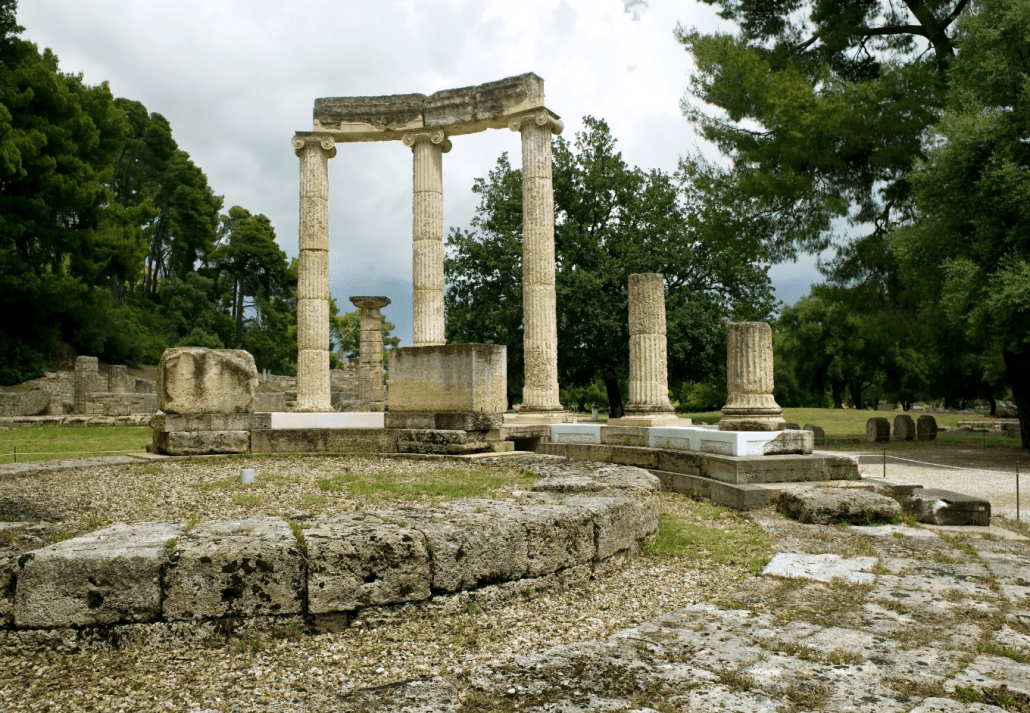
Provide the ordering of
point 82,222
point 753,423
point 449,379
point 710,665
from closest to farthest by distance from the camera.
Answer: point 710,665 < point 449,379 < point 753,423 < point 82,222

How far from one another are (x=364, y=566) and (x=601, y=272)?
65.1ft

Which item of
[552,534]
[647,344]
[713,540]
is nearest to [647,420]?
[647,344]

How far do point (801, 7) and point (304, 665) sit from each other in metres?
22.2

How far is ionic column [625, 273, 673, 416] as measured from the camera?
12.4 metres

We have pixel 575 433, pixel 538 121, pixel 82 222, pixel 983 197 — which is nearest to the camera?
pixel 575 433

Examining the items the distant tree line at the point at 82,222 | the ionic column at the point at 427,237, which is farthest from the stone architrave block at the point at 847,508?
the distant tree line at the point at 82,222

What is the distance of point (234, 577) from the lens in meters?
3.23

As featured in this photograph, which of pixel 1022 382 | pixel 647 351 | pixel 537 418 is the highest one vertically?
pixel 647 351

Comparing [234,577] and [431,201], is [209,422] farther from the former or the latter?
[431,201]

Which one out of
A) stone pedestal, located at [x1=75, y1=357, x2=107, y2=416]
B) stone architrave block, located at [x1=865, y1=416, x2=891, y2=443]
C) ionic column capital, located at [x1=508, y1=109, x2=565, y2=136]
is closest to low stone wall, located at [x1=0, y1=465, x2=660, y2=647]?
ionic column capital, located at [x1=508, y1=109, x2=565, y2=136]

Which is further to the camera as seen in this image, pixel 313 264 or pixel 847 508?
pixel 313 264

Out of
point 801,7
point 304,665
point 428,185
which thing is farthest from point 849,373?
point 304,665

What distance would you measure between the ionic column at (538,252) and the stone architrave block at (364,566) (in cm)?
1064

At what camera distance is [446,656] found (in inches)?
125
